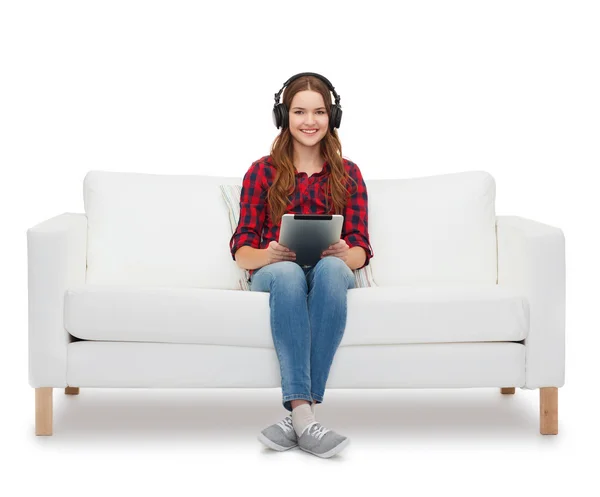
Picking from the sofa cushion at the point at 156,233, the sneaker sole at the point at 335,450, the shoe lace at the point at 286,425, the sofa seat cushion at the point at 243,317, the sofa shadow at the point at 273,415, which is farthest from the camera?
the sofa cushion at the point at 156,233

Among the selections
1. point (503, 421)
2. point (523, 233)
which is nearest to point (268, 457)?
point (503, 421)

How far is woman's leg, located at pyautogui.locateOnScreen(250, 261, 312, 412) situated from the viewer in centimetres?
363

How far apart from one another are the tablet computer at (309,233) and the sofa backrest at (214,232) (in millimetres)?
501

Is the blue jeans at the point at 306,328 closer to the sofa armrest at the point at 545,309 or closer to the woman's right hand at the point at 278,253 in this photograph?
the woman's right hand at the point at 278,253

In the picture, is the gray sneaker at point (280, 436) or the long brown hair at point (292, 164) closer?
the gray sneaker at point (280, 436)

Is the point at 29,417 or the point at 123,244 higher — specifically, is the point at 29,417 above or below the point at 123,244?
below

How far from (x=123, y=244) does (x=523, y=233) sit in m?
1.64

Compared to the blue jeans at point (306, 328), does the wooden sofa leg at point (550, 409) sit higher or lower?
lower

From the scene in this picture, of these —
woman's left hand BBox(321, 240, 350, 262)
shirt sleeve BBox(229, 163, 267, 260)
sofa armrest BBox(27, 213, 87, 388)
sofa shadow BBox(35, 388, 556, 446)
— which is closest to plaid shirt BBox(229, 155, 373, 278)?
shirt sleeve BBox(229, 163, 267, 260)

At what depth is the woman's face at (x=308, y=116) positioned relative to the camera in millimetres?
4070

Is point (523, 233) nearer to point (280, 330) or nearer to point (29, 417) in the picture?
point (280, 330)

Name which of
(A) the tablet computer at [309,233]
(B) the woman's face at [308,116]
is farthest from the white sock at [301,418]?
(B) the woman's face at [308,116]

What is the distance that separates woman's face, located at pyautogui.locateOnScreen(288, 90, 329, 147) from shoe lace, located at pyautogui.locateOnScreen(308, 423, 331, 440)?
3.83ft

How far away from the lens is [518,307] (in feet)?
12.4
